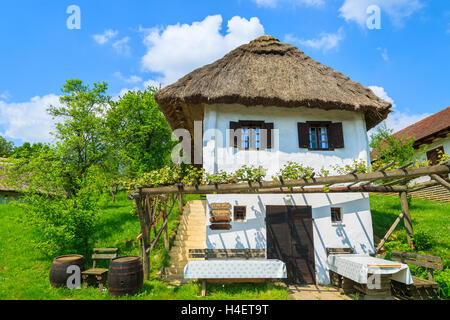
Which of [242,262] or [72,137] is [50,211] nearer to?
[72,137]

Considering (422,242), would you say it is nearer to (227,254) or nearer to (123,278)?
(227,254)

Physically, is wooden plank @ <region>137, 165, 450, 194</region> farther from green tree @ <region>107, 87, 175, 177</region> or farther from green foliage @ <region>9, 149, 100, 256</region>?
green tree @ <region>107, 87, 175, 177</region>

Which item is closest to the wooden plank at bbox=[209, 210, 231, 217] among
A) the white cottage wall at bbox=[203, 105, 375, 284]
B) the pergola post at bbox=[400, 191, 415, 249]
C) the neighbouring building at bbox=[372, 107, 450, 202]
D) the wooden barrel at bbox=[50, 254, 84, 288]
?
the white cottage wall at bbox=[203, 105, 375, 284]

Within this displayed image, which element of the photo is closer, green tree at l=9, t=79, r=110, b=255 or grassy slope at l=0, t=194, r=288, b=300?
grassy slope at l=0, t=194, r=288, b=300

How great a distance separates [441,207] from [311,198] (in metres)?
9.16

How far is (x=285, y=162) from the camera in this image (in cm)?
761

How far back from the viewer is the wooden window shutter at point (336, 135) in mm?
7836

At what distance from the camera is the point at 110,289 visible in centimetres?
556

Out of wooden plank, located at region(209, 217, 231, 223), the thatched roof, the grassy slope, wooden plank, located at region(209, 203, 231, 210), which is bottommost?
the grassy slope

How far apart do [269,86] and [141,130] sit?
11738mm

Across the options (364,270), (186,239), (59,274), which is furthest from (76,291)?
(364,270)

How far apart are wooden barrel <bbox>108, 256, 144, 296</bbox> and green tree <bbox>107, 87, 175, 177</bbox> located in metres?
11.4

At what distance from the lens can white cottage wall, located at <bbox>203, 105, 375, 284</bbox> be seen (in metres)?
7.06
